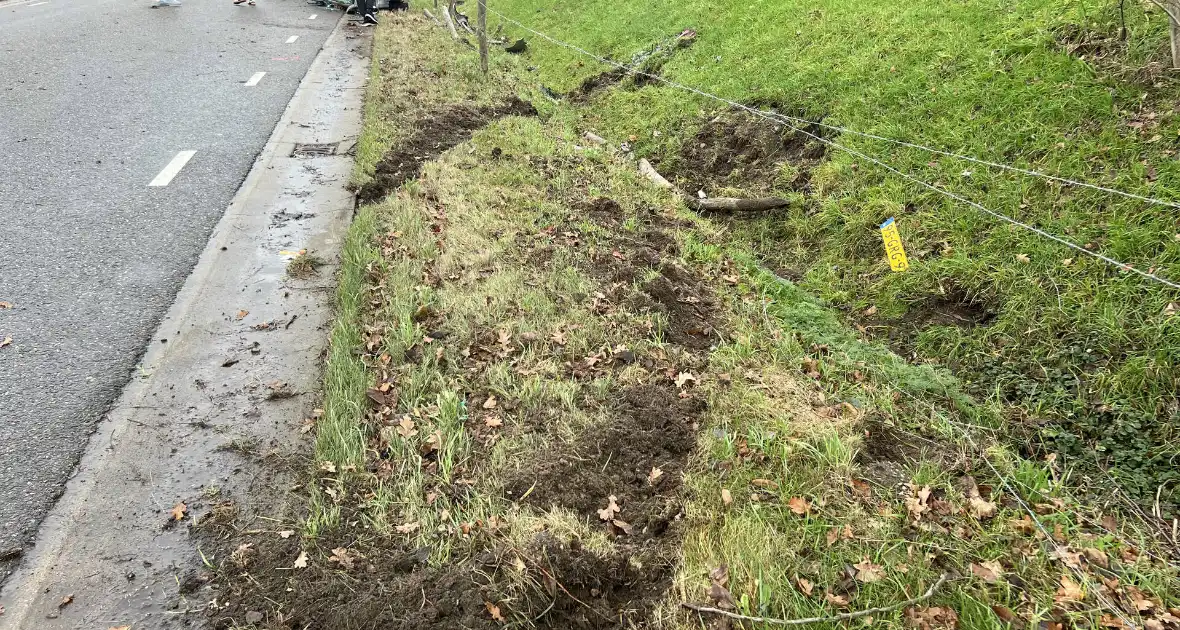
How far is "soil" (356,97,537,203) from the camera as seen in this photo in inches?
243

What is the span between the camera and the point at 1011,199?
446 centimetres

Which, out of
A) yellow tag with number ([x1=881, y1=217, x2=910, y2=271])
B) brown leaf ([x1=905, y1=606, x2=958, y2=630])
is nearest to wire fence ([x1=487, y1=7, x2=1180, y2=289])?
yellow tag with number ([x1=881, y1=217, x2=910, y2=271])

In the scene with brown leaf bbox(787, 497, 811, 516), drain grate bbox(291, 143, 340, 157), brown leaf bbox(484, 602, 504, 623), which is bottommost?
brown leaf bbox(787, 497, 811, 516)

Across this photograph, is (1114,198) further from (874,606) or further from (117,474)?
(117,474)

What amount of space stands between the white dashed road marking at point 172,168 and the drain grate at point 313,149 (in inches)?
40.4

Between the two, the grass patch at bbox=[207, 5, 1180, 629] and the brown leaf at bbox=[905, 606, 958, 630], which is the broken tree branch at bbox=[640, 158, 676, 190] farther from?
the brown leaf at bbox=[905, 606, 958, 630]

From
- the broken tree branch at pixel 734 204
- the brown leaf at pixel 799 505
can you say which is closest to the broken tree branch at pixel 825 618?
the brown leaf at pixel 799 505

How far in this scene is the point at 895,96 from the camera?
19.5 feet

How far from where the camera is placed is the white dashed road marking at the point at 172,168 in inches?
229

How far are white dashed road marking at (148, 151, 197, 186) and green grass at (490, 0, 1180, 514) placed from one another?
4.93 meters

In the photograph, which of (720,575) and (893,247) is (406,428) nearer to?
(720,575)

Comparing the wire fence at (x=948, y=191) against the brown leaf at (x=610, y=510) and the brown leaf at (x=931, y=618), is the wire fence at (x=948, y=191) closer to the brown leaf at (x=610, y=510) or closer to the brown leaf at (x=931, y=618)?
the brown leaf at (x=931, y=618)

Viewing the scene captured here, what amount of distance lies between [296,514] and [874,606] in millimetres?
2515

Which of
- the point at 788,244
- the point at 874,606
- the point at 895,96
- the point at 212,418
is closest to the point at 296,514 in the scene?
the point at 212,418
